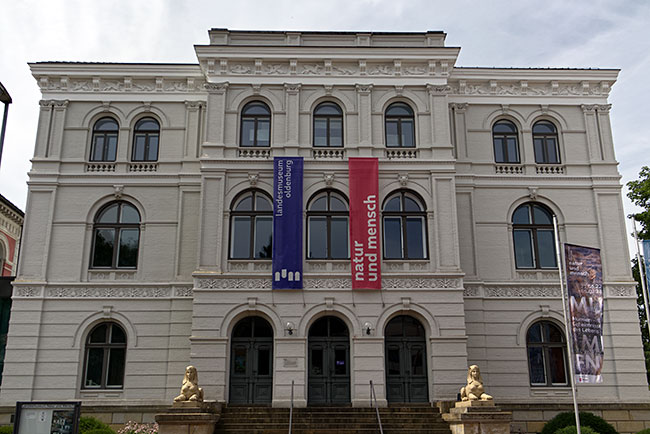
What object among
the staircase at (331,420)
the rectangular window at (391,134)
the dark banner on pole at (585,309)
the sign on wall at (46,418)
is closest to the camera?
the sign on wall at (46,418)

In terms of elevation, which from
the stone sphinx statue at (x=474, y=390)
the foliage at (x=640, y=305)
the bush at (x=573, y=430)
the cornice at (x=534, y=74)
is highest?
the cornice at (x=534, y=74)

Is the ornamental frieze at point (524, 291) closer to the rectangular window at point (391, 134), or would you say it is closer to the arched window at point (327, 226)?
the arched window at point (327, 226)

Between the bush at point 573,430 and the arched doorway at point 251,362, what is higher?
the arched doorway at point 251,362

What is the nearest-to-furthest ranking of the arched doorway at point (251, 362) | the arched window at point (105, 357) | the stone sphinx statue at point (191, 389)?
the stone sphinx statue at point (191, 389)
the arched doorway at point (251, 362)
the arched window at point (105, 357)

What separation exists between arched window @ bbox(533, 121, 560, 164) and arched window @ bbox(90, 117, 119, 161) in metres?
18.2

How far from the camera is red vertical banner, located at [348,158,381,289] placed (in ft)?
78.7

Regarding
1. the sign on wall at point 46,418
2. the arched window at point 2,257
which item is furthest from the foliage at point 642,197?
the arched window at point 2,257

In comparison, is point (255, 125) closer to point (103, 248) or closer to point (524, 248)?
point (103, 248)

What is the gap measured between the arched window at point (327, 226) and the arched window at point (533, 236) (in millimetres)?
7366

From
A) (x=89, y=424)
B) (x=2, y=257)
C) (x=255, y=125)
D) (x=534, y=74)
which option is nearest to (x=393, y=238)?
(x=255, y=125)

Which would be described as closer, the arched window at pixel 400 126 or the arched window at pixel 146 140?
the arched window at pixel 400 126

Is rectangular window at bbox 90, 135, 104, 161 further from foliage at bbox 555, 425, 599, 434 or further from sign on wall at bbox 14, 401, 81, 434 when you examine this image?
Answer: foliage at bbox 555, 425, 599, 434

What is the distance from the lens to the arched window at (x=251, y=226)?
81.0ft

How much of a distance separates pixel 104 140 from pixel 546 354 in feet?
66.9
